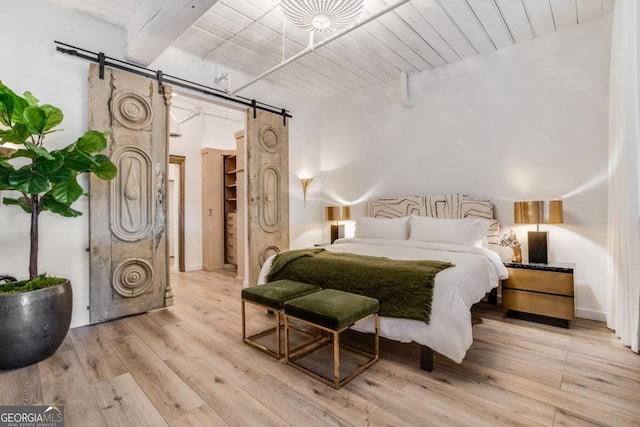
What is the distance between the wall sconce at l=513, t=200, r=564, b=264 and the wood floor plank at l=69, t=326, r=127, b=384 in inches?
144

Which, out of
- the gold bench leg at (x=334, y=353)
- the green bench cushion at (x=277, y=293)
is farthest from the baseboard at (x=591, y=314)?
the green bench cushion at (x=277, y=293)

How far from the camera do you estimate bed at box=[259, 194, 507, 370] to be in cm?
199

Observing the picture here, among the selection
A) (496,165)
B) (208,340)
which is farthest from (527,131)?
(208,340)

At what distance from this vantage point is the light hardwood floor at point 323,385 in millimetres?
1634

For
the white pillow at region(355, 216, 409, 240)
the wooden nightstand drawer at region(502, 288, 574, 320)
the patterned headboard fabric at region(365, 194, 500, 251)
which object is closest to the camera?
the wooden nightstand drawer at region(502, 288, 574, 320)

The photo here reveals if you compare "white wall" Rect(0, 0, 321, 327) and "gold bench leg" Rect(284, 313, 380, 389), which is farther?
"white wall" Rect(0, 0, 321, 327)

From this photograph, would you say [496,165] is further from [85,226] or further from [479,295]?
[85,226]

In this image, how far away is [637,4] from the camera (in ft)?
7.73

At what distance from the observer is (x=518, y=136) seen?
3.44 metres

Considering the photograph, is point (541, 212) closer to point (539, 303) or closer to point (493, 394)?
point (539, 303)

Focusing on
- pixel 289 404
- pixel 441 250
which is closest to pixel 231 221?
pixel 441 250

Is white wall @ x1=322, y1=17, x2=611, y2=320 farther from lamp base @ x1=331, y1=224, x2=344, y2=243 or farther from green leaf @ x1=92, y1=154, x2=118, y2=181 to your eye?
green leaf @ x1=92, y1=154, x2=118, y2=181

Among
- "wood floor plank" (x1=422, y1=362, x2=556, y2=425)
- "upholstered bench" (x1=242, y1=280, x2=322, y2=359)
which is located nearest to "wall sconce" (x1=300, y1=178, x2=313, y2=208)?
"upholstered bench" (x1=242, y1=280, x2=322, y2=359)
